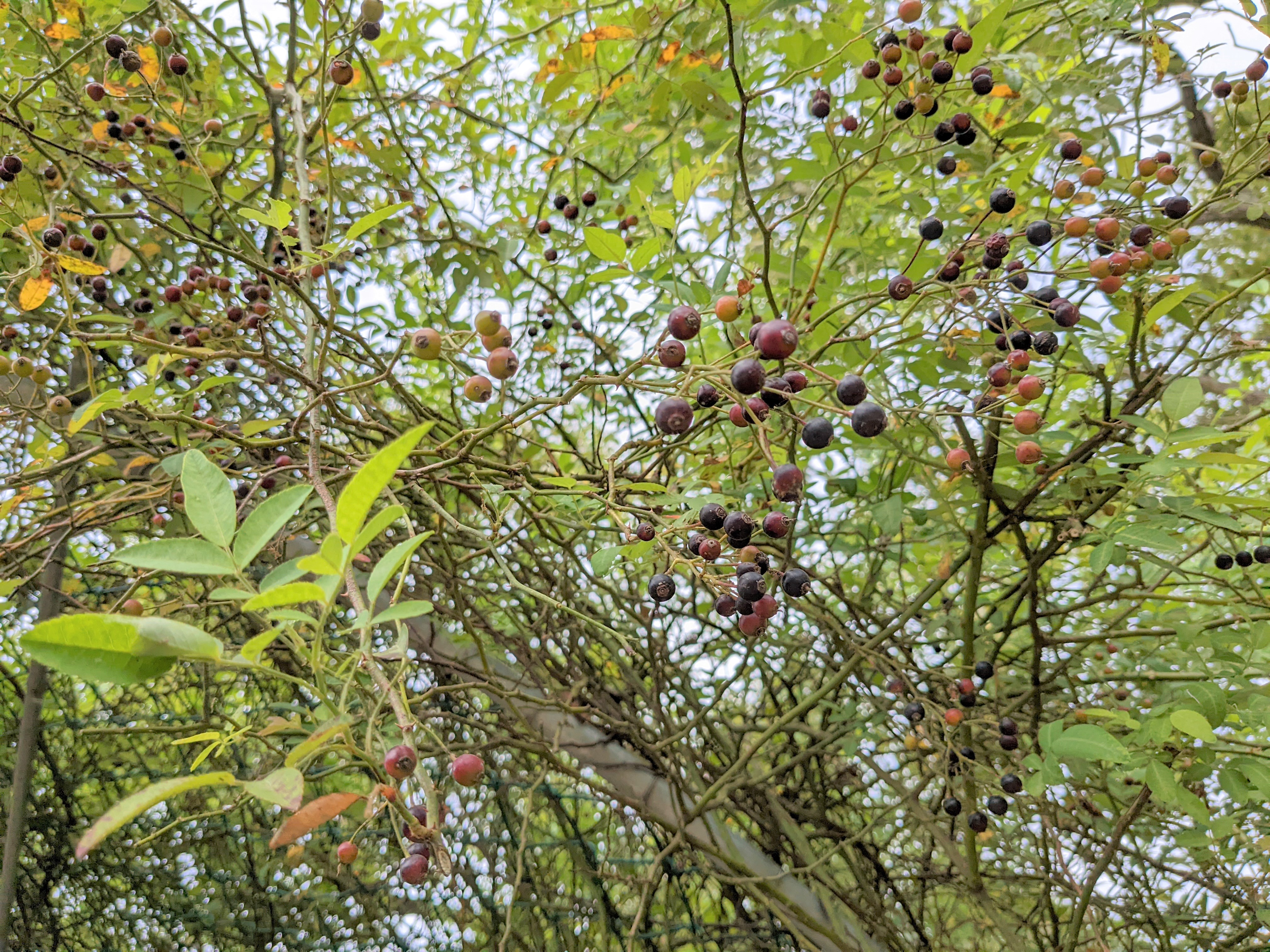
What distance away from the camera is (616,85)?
6.55ft

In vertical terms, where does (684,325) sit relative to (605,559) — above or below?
above

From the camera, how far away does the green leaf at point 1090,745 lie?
105 cm

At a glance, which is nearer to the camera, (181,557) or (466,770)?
(181,557)

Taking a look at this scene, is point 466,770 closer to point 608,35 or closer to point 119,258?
point 119,258

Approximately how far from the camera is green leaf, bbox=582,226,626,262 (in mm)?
1048

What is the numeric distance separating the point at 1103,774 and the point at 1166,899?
84cm

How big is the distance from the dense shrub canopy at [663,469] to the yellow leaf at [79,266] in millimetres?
53

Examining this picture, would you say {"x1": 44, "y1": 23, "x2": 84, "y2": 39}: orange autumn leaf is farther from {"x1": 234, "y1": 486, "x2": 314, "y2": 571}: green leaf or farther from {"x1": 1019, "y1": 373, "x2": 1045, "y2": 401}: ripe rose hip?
{"x1": 1019, "y1": 373, "x2": 1045, "y2": 401}: ripe rose hip

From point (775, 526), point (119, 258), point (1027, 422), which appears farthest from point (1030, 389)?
point (119, 258)

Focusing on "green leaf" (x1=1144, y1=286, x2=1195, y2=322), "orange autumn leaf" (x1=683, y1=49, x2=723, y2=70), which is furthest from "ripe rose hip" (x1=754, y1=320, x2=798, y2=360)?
"orange autumn leaf" (x1=683, y1=49, x2=723, y2=70)

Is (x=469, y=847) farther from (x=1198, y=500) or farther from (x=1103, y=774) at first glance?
(x=1198, y=500)

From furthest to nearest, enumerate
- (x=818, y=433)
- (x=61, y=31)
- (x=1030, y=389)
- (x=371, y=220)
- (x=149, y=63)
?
(x=61, y=31) < (x=149, y=63) < (x=1030, y=389) < (x=818, y=433) < (x=371, y=220)

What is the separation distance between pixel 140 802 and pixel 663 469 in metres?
1.40

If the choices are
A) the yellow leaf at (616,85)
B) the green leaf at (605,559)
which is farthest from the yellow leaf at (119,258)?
the green leaf at (605,559)
